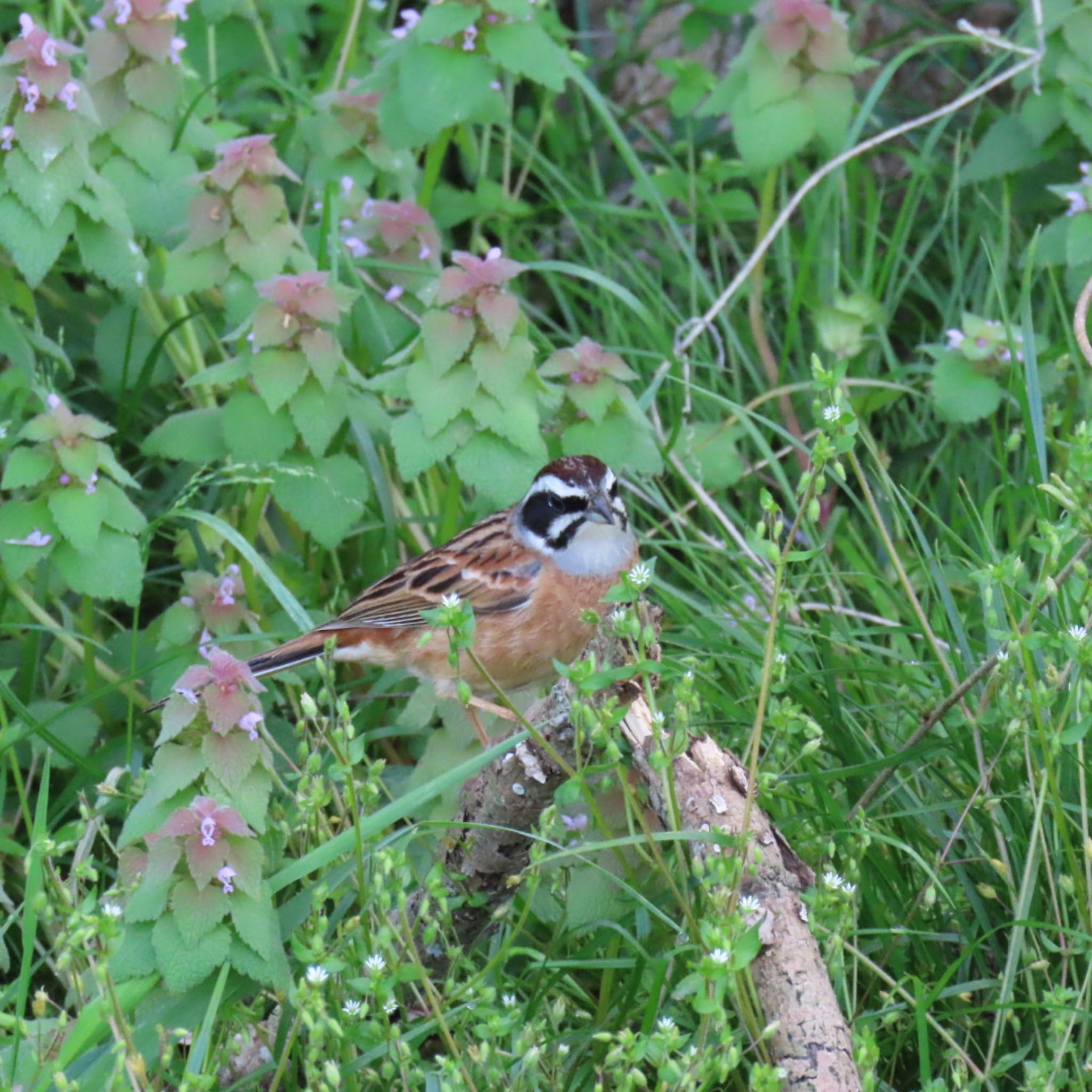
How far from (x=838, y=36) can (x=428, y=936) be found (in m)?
3.79

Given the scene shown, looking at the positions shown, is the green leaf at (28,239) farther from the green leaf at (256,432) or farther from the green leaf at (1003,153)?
the green leaf at (1003,153)

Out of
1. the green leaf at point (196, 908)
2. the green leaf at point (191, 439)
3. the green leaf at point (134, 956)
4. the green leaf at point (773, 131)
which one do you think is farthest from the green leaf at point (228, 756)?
the green leaf at point (773, 131)

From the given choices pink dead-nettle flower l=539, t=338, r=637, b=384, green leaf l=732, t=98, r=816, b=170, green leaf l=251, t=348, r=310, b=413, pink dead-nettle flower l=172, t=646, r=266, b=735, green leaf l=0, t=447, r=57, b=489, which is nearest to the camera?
pink dead-nettle flower l=172, t=646, r=266, b=735

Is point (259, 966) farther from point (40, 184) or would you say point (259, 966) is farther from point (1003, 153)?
point (1003, 153)

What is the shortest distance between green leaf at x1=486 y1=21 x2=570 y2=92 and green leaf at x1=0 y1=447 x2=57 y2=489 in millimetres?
1830

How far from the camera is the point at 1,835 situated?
433 centimetres

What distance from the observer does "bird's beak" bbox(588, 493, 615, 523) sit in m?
4.55

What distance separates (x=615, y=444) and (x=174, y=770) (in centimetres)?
201

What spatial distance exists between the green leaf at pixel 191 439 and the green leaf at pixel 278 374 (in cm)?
23

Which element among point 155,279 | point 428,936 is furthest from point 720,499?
point 428,936

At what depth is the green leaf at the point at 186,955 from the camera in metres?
2.97

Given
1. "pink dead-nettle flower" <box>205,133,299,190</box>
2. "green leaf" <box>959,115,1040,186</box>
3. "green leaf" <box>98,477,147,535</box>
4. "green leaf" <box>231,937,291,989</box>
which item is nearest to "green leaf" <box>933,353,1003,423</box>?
"green leaf" <box>959,115,1040,186</box>

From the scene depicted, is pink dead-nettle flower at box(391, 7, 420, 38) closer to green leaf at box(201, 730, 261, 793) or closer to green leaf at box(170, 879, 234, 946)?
green leaf at box(201, 730, 261, 793)

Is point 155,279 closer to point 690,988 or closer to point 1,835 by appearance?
point 1,835
